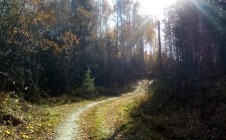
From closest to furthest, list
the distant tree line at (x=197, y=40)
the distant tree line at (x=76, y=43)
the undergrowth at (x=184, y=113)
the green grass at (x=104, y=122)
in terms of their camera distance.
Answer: the undergrowth at (x=184, y=113) < the green grass at (x=104, y=122) < the distant tree line at (x=197, y=40) < the distant tree line at (x=76, y=43)

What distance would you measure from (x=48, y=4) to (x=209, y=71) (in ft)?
53.1

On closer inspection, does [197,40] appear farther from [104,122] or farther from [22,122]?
[22,122]

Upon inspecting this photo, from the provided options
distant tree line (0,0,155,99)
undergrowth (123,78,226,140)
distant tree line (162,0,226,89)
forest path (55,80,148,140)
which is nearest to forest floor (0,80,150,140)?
forest path (55,80,148,140)

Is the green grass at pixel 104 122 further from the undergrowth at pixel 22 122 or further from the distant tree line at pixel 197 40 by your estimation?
the distant tree line at pixel 197 40

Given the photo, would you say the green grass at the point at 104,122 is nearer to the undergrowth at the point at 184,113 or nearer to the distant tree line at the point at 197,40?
the undergrowth at the point at 184,113

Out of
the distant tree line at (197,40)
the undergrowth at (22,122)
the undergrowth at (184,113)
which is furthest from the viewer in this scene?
the distant tree line at (197,40)

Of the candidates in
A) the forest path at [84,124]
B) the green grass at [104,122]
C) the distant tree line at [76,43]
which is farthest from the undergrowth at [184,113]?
the distant tree line at [76,43]

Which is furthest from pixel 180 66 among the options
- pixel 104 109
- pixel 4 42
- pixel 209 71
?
pixel 4 42

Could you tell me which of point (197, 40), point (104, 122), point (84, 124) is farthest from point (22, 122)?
point (197, 40)

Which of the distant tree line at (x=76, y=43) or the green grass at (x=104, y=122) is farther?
the distant tree line at (x=76, y=43)

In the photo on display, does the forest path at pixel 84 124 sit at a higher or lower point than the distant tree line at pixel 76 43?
lower

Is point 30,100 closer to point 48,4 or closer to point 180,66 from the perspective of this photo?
point 48,4

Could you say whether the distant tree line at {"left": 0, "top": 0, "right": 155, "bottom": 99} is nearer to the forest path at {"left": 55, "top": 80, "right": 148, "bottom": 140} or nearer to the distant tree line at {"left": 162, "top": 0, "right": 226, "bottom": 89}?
the forest path at {"left": 55, "top": 80, "right": 148, "bottom": 140}

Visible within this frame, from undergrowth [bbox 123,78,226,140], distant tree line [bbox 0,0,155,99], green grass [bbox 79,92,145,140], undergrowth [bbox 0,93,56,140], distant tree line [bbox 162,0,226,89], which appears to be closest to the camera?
undergrowth [bbox 0,93,56,140]
